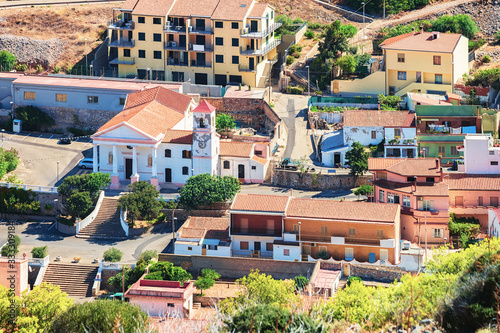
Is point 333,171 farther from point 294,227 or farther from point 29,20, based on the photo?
point 29,20

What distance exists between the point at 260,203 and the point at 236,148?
45.6 ft

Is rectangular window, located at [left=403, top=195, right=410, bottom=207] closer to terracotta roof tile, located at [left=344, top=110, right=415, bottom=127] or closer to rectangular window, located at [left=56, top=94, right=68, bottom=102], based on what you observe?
terracotta roof tile, located at [left=344, top=110, right=415, bottom=127]

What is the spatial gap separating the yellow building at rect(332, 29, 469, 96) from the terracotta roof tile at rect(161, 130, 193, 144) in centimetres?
2123

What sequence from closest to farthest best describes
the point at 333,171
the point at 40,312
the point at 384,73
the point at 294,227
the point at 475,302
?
the point at 475,302 → the point at 40,312 → the point at 294,227 → the point at 333,171 → the point at 384,73

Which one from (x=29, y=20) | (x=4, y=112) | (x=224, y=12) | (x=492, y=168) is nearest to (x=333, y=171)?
(x=492, y=168)

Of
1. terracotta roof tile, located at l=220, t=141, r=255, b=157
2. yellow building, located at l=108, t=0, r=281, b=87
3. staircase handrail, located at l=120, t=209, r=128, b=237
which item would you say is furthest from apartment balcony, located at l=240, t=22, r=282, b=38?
staircase handrail, located at l=120, t=209, r=128, b=237

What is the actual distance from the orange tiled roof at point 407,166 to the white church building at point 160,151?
40.0ft

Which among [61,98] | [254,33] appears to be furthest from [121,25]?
[254,33]

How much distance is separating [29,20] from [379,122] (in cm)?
5298

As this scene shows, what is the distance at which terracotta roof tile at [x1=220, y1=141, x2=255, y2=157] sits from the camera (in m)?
109

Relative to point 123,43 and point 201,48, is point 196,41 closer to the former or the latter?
point 201,48

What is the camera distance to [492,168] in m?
102

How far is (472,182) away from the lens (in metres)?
101

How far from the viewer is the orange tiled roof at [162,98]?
11581 centimetres
